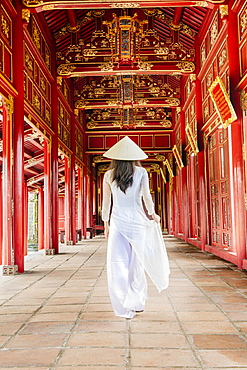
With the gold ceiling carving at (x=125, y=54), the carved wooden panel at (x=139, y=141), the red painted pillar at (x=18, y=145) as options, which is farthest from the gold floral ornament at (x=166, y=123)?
the red painted pillar at (x=18, y=145)

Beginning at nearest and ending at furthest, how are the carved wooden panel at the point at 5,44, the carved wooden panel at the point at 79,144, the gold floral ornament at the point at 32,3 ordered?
the carved wooden panel at the point at 5,44 → the gold floral ornament at the point at 32,3 → the carved wooden panel at the point at 79,144

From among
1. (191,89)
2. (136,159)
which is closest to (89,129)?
(191,89)

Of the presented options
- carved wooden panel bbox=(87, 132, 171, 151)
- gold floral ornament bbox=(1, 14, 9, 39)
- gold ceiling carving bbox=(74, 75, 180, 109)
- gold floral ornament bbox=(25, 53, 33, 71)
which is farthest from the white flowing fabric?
carved wooden panel bbox=(87, 132, 171, 151)

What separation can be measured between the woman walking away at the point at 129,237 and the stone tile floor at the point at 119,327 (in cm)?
21

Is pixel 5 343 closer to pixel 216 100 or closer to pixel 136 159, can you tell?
pixel 136 159

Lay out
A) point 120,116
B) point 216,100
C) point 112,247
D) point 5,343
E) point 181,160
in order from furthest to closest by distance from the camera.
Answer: point 120,116, point 181,160, point 216,100, point 112,247, point 5,343

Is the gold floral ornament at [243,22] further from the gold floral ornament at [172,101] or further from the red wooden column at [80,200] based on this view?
the red wooden column at [80,200]

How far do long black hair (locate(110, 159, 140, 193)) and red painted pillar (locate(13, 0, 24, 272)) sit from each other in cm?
277

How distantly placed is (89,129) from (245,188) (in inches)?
375

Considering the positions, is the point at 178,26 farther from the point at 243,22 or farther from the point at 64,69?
the point at 243,22

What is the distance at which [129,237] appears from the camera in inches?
119

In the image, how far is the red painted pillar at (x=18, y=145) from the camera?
5.47m

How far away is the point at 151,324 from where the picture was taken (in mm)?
2793

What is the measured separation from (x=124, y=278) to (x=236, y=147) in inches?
124
